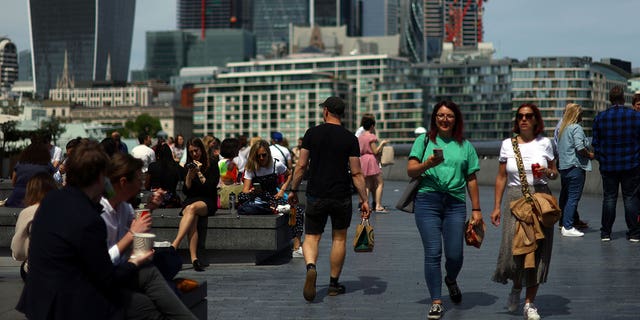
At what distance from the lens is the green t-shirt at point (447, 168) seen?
8.34 meters

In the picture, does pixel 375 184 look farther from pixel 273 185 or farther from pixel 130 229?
pixel 130 229

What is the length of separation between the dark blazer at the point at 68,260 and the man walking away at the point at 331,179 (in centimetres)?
386

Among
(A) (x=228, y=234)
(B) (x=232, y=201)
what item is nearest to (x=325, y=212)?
(A) (x=228, y=234)

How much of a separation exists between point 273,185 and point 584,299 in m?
4.56

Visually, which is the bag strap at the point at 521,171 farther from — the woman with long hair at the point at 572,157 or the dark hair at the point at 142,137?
the dark hair at the point at 142,137

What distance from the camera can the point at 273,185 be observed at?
40.8 feet

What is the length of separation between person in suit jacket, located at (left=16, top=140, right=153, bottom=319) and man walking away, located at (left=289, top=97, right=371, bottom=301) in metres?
3.83

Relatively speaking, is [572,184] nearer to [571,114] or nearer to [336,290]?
[571,114]

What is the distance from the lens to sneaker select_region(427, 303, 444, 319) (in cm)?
788

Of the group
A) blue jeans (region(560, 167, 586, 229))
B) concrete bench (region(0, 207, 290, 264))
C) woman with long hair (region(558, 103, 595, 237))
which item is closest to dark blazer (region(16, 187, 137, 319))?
concrete bench (region(0, 207, 290, 264))

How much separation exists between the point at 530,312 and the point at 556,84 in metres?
189

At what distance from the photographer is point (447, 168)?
27.5 ft

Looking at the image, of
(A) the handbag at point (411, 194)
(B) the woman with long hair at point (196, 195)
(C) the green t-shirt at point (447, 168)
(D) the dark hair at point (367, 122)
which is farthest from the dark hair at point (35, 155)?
(D) the dark hair at point (367, 122)

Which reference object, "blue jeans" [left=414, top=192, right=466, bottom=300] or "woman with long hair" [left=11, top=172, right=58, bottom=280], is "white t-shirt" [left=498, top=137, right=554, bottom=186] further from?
"woman with long hair" [left=11, top=172, right=58, bottom=280]
